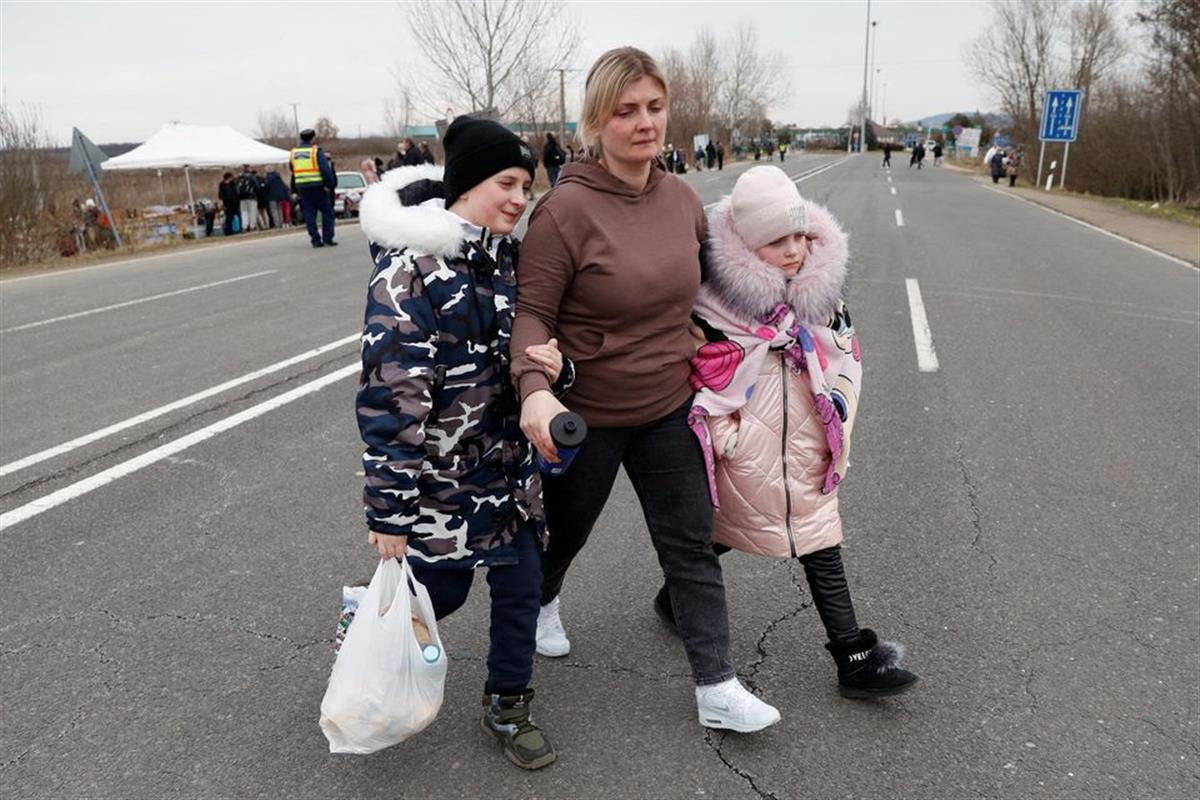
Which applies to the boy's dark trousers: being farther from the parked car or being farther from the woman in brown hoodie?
the parked car

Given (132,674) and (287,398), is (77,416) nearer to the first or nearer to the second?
(287,398)

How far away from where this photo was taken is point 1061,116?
2986 cm

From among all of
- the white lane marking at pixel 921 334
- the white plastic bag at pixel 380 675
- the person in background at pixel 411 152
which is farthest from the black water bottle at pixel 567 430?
the person in background at pixel 411 152

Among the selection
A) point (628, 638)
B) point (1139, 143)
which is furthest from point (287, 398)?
point (1139, 143)

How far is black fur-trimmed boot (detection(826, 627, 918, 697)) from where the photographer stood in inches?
104

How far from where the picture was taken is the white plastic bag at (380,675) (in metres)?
2.20

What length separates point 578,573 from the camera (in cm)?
358

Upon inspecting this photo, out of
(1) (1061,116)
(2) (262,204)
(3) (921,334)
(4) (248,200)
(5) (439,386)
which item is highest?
(1) (1061,116)

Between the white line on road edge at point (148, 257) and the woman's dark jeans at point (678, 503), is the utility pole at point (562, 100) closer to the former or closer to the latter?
the white line on road edge at point (148, 257)

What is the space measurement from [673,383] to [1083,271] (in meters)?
10.9

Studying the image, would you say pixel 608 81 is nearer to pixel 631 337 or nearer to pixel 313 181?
pixel 631 337

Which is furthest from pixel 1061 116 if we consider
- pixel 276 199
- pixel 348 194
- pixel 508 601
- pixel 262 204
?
pixel 508 601

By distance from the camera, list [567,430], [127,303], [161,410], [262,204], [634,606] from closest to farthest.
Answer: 1. [567,430]
2. [634,606]
3. [161,410]
4. [127,303]
5. [262,204]

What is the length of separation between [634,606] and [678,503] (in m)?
0.94
